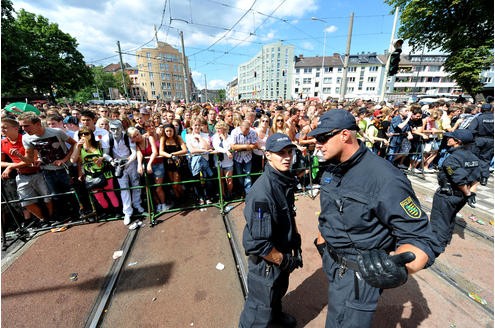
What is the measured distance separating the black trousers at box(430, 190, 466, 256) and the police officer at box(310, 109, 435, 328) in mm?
2731

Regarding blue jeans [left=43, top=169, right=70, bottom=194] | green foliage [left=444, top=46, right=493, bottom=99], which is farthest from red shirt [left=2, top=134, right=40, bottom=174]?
green foliage [left=444, top=46, right=493, bottom=99]

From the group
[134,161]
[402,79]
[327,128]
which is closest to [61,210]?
[134,161]

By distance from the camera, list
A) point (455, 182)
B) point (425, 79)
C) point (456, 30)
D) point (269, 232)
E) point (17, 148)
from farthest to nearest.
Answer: point (425, 79), point (456, 30), point (17, 148), point (455, 182), point (269, 232)

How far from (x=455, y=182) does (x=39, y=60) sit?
4234 cm

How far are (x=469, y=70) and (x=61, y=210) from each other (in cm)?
2643

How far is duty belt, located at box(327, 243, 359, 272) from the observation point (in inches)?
64.1

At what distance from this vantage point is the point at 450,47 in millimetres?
15586

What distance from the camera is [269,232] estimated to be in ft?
5.68

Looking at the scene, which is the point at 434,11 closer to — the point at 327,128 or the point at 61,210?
the point at 327,128

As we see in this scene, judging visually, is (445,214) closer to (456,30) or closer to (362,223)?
(362,223)

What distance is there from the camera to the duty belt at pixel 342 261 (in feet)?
5.34

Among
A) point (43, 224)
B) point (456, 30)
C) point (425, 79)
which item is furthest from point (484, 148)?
point (425, 79)

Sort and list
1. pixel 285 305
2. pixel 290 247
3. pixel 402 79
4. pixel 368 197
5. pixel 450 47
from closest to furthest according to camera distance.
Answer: pixel 368 197 → pixel 290 247 → pixel 285 305 → pixel 450 47 → pixel 402 79

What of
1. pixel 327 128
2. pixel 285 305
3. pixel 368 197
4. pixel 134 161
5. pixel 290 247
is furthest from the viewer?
pixel 134 161
